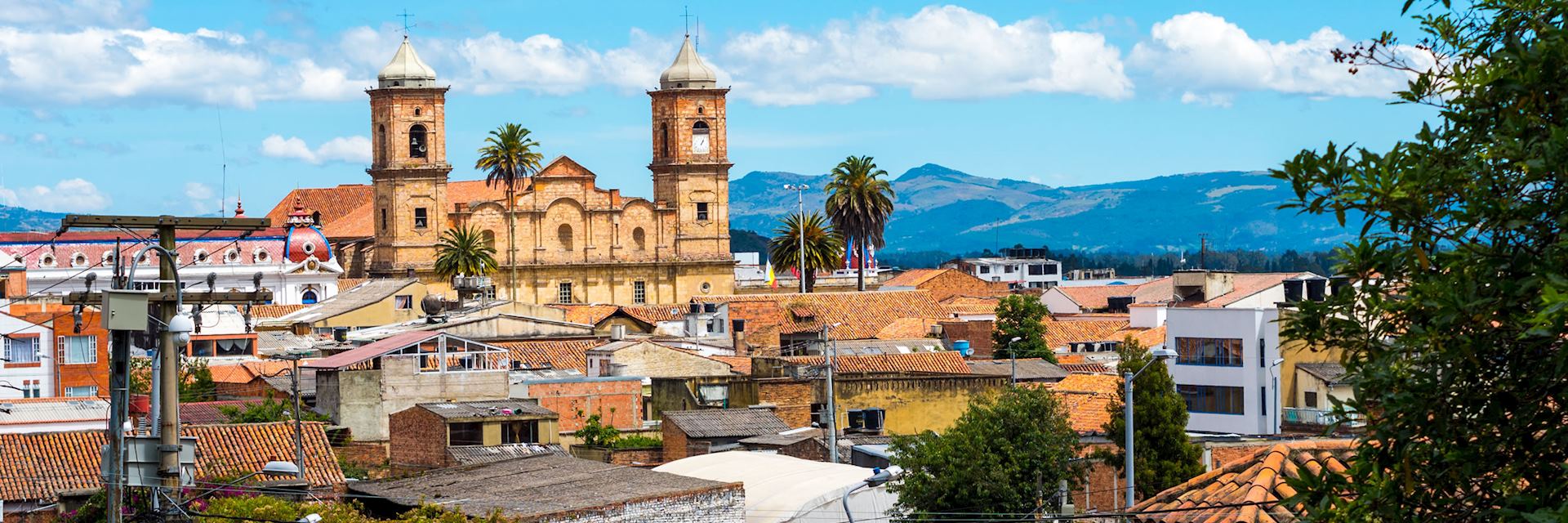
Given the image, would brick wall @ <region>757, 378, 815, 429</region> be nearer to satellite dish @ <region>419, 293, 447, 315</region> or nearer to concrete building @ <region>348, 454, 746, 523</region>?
concrete building @ <region>348, 454, 746, 523</region>

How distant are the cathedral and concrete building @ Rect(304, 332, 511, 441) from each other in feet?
197

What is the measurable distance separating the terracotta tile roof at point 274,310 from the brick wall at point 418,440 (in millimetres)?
47197

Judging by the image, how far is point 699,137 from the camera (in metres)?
117

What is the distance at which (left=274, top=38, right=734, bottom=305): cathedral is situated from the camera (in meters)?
112

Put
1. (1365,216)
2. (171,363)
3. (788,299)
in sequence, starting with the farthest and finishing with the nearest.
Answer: (788,299)
(171,363)
(1365,216)

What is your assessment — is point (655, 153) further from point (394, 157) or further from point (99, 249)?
point (99, 249)

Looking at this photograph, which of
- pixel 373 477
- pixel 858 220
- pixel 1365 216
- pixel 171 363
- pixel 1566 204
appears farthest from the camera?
pixel 858 220

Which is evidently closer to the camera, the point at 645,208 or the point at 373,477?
the point at 373,477

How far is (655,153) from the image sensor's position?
11750 centimetres

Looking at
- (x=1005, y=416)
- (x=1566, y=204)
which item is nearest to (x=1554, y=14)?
(x=1566, y=204)

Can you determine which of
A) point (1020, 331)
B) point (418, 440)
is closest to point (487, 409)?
point (418, 440)

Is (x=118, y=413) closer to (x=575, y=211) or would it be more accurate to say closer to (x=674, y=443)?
(x=674, y=443)

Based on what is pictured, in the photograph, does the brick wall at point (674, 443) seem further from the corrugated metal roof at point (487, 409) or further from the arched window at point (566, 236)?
the arched window at point (566, 236)

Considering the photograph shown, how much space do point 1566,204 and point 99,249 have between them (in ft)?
375
